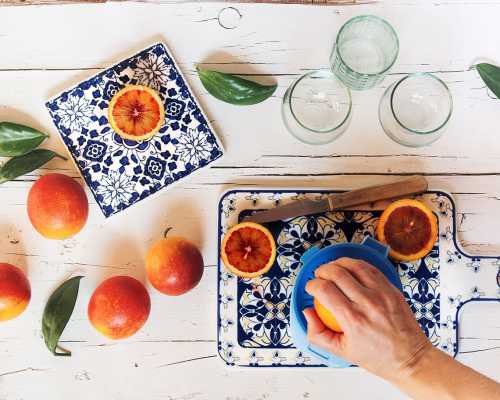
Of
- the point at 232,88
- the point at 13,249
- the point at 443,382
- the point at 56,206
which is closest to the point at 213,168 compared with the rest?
the point at 232,88

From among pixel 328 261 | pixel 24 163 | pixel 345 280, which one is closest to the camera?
pixel 345 280

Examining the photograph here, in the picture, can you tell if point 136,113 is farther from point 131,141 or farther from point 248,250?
point 248,250

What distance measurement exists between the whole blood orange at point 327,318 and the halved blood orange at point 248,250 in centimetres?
17

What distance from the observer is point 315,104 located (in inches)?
39.6

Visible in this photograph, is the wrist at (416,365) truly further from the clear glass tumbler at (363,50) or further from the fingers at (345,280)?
the clear glass tumbler at (363,50)

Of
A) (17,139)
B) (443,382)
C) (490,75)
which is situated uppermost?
(490,75)

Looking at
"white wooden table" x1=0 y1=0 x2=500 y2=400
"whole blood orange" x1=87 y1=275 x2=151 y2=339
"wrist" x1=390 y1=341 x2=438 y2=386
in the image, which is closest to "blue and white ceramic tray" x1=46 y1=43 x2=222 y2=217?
"white wooden table" x1=0 y1=0 x2=500 y2=400

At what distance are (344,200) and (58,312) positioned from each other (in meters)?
0.51

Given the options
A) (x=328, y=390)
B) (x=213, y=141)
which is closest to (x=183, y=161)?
(x=213, y=141)

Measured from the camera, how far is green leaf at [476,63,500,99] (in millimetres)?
977

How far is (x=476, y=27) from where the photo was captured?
1007 millimetres

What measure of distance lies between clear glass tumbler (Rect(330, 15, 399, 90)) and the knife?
0.18m

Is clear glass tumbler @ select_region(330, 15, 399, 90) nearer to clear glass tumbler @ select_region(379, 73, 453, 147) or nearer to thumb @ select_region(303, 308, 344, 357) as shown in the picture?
clear glass tumbler @ select_region(379, 73, 453, 147)

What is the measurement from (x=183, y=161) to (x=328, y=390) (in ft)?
1.51
